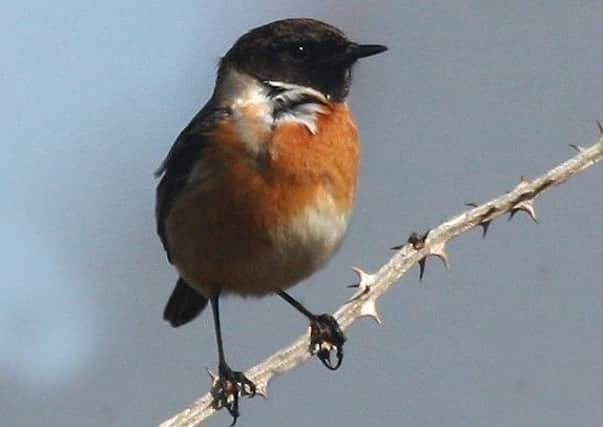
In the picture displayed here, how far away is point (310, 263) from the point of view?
20.9 ft

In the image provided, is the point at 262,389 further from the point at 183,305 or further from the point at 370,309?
the point at 183,305

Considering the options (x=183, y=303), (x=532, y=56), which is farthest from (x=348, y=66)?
(x=532, y=56)

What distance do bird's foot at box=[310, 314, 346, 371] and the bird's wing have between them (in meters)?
0.65

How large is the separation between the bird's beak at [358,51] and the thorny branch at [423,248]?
1.34m

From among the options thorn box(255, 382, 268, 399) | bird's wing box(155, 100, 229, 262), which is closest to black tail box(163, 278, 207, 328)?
bird's wing box(155, 100, 229, 262)

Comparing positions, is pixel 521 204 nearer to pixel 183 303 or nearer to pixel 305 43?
pixel 305 43

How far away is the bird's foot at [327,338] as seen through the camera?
19.7 ft

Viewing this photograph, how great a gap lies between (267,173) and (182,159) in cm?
54

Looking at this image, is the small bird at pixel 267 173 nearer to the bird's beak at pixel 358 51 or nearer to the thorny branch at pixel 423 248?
the bird's beak at pixel 358 51

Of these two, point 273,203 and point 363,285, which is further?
point 273,203

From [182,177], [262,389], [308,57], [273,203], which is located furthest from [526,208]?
[182,177]

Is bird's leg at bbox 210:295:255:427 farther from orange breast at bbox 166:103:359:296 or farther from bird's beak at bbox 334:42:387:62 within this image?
bird's beak at bbox 334:42:387:62

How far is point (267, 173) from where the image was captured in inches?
243

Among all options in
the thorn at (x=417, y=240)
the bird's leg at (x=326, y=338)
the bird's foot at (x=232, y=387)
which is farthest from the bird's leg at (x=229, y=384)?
the thorn at (x=417, y=240)
